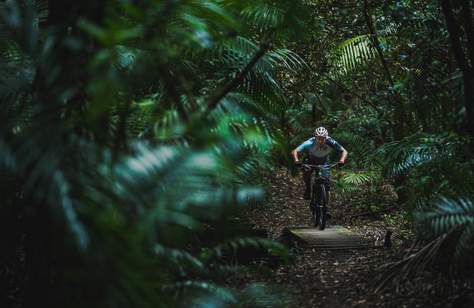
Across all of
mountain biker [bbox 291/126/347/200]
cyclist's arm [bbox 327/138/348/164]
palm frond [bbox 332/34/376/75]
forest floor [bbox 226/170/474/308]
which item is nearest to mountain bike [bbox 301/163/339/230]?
mountain biker [bbox 291/126/347/200]

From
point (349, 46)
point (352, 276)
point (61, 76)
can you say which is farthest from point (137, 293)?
point (349, 46)

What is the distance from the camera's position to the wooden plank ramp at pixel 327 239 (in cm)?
736

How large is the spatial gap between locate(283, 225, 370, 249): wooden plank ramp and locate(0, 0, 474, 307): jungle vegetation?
1.19 meters

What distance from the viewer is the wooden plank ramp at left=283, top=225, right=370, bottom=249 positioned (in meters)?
7.36

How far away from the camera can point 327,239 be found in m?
7.62

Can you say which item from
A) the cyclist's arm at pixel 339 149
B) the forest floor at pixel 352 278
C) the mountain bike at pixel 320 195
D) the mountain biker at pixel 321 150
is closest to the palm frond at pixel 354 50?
the mountain biker at pixel 321 150

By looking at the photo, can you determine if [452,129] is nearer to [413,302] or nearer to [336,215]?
[413,302]

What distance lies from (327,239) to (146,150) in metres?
5.59

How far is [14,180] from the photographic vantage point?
12.1ft

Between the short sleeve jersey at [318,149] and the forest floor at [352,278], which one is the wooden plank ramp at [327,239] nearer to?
the forest floor at [352,278]

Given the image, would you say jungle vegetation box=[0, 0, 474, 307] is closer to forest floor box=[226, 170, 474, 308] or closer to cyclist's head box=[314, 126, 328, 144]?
forest floor box=[226, 170, 474, 308]

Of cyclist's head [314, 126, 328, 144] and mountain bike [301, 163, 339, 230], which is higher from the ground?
cyclist's head [314, 126, 328, 144]

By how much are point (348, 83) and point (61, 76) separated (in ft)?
33.7

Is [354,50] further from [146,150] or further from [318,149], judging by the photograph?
[146,150]
